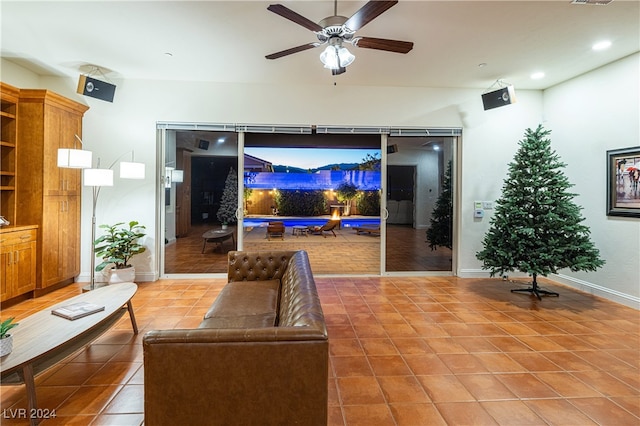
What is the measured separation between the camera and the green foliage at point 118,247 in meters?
4.37

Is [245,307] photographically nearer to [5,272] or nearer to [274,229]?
[5,272]

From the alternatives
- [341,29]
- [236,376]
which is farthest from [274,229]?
[236,376]

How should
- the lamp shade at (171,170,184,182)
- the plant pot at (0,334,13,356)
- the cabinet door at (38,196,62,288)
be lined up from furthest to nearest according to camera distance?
the lamp shade at (171,170,184,182), the cabinet door at (38,196,62,288), the plant pot at (0,334,13,356)

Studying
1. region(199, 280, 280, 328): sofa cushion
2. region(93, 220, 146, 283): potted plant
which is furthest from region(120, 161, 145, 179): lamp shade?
region(199, 280, 280, 328): sofa cushion

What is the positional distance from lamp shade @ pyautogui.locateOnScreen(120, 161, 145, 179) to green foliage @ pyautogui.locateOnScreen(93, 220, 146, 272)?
0.76 m

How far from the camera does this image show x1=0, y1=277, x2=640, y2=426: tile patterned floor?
1984 millimetres

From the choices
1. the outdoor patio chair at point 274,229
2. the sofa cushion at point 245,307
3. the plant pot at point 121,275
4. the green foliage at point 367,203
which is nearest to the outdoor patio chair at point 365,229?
the green foliage at point 367,203

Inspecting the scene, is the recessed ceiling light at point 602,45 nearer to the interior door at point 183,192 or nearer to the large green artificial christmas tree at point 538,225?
the large green artificial christmas tree at point 538,225

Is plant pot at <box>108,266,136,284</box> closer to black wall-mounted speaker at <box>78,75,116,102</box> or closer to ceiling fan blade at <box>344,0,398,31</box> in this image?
black wall-mounted speaker at <box>78,75,116,102</box>

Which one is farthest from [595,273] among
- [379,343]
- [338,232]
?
[338,232]

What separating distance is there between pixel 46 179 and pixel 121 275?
1536 millimetres

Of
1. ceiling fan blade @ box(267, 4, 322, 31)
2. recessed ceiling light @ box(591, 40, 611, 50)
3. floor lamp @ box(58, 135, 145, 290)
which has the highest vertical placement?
recessed ceiling light @ box(591, 40, 611, 50)

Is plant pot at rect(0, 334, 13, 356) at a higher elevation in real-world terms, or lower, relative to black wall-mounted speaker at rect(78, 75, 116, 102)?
lower

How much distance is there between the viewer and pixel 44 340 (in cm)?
196
